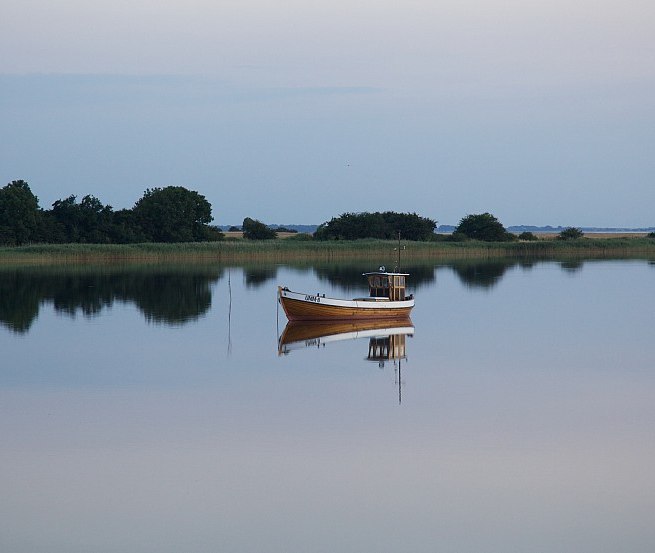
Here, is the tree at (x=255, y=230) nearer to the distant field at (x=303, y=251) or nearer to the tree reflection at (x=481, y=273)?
the distant field at (x=303, y=251)

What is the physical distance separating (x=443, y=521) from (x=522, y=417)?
19.7 feet

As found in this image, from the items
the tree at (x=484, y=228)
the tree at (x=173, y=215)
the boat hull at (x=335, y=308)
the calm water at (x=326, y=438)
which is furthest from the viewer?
the tree at (x=484, y=228)

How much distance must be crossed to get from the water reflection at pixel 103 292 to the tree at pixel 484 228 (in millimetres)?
45872

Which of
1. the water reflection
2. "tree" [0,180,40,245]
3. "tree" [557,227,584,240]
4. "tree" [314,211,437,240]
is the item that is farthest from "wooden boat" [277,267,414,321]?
"tree" [557,227,584,240]

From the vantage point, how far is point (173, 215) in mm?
92750

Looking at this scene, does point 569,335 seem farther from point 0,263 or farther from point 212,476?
point 0,263

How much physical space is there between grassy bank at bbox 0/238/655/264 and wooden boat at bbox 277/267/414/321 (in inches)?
1734

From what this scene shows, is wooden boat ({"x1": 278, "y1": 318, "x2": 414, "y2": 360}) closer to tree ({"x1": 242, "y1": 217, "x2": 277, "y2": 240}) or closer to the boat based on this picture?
the boat

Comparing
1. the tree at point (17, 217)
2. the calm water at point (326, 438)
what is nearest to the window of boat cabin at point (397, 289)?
the calm water at point (326, 438)

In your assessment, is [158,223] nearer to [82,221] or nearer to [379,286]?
[82,221]

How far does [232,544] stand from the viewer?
11.1m

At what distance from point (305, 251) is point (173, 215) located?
15903 mm

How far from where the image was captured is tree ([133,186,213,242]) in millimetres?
92062

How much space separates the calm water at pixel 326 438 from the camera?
11508 millimetres
